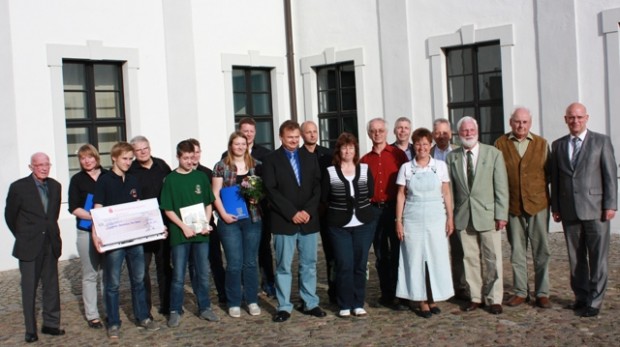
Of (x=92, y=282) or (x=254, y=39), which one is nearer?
(x=92, y=282)

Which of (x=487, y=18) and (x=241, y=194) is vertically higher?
(x=487, y=18)

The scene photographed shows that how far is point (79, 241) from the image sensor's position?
6453mm

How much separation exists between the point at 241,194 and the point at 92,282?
4.79ft

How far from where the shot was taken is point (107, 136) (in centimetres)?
1132

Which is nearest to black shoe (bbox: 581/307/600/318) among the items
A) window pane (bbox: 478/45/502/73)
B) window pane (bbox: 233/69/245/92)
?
window pane (bbox: 478/45/502/73)

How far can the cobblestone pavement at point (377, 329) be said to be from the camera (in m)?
5.67

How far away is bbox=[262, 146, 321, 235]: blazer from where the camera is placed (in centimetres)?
645

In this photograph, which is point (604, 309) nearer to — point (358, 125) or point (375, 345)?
point (375, 345)

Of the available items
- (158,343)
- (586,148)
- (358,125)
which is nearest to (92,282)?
(158,343)

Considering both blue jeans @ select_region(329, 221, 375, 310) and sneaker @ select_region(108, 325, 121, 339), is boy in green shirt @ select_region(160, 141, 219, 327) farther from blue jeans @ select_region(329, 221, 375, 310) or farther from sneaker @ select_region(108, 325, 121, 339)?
blue jeans @ select_region(329, 221, 375, 310)

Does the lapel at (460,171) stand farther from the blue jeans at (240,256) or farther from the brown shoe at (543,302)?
the blue jeans at (240,256)

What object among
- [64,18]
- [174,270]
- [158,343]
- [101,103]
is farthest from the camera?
[101,103]

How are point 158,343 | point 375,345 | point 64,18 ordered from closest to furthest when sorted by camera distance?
point 375,345 < point 158,343 < point 64,18

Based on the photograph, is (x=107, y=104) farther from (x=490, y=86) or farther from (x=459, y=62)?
(x=490, y=86)
